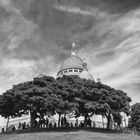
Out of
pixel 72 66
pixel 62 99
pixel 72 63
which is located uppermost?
pixel 72 63

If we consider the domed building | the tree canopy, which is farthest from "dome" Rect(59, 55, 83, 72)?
the tree canopy

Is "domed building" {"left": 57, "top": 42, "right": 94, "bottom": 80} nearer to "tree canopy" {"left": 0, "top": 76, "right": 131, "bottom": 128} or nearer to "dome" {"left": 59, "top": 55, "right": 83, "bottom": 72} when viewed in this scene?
"dome" {"left": 59, "top": 55, "right": 83, "bottom": 72}

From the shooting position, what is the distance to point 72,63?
8100 centimetres

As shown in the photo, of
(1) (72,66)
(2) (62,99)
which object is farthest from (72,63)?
(2) (62,99)

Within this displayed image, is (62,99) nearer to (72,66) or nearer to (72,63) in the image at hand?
(72,66)

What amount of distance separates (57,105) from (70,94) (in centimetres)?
350

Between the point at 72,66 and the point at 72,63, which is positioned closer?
the point at 72,66

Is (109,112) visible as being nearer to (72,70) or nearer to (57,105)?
(57,105)

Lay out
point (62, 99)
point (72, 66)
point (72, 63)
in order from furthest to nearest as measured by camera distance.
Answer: point (72, 63) < point (72, 66) < point (62, 99)

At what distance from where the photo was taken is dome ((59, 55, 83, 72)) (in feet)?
263

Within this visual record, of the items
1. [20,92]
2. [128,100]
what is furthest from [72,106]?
[128,100]

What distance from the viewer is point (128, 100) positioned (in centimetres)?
3709

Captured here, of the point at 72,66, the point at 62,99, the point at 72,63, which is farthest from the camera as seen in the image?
the point at 72,63

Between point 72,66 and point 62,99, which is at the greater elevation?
point 72,66
